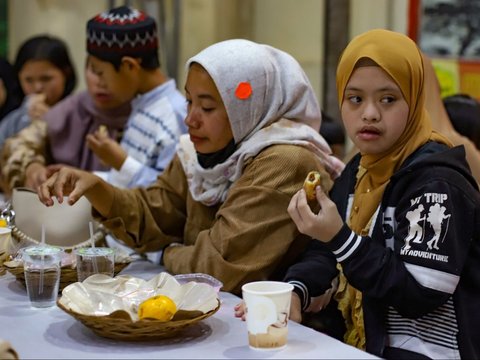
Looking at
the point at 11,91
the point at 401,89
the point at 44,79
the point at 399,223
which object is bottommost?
the point at 11,91

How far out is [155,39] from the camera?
132 inches

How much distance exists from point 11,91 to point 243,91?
2.65 meters

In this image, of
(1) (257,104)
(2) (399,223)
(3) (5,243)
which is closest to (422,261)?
(2) (399,223)

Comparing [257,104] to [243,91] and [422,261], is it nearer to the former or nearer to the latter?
[243,91]

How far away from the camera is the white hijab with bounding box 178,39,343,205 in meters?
2.36

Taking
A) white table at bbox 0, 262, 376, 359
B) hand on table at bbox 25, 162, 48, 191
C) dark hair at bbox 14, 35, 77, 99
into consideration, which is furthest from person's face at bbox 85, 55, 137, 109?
white table at bbox 0, 262, 376, 359

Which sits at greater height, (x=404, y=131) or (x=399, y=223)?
(x=404, y=131)

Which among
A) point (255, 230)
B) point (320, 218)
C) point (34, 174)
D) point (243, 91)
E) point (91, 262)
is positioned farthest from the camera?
point (34, 174)

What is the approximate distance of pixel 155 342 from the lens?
1766 mm

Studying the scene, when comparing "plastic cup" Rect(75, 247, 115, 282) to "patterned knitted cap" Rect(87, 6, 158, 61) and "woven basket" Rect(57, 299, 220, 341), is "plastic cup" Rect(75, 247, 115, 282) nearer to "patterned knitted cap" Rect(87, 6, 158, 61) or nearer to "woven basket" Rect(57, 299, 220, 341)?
"woven basket" Rect(57, 299, 220, 341)

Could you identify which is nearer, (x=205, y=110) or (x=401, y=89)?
(x=401, y=89)

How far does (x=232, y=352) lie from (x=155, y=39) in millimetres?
1877

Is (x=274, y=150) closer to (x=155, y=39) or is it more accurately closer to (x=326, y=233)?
(x=326, y=233)

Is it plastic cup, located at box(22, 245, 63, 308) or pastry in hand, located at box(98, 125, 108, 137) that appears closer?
plastic cup, located at box(22, 245, 63, 308)
